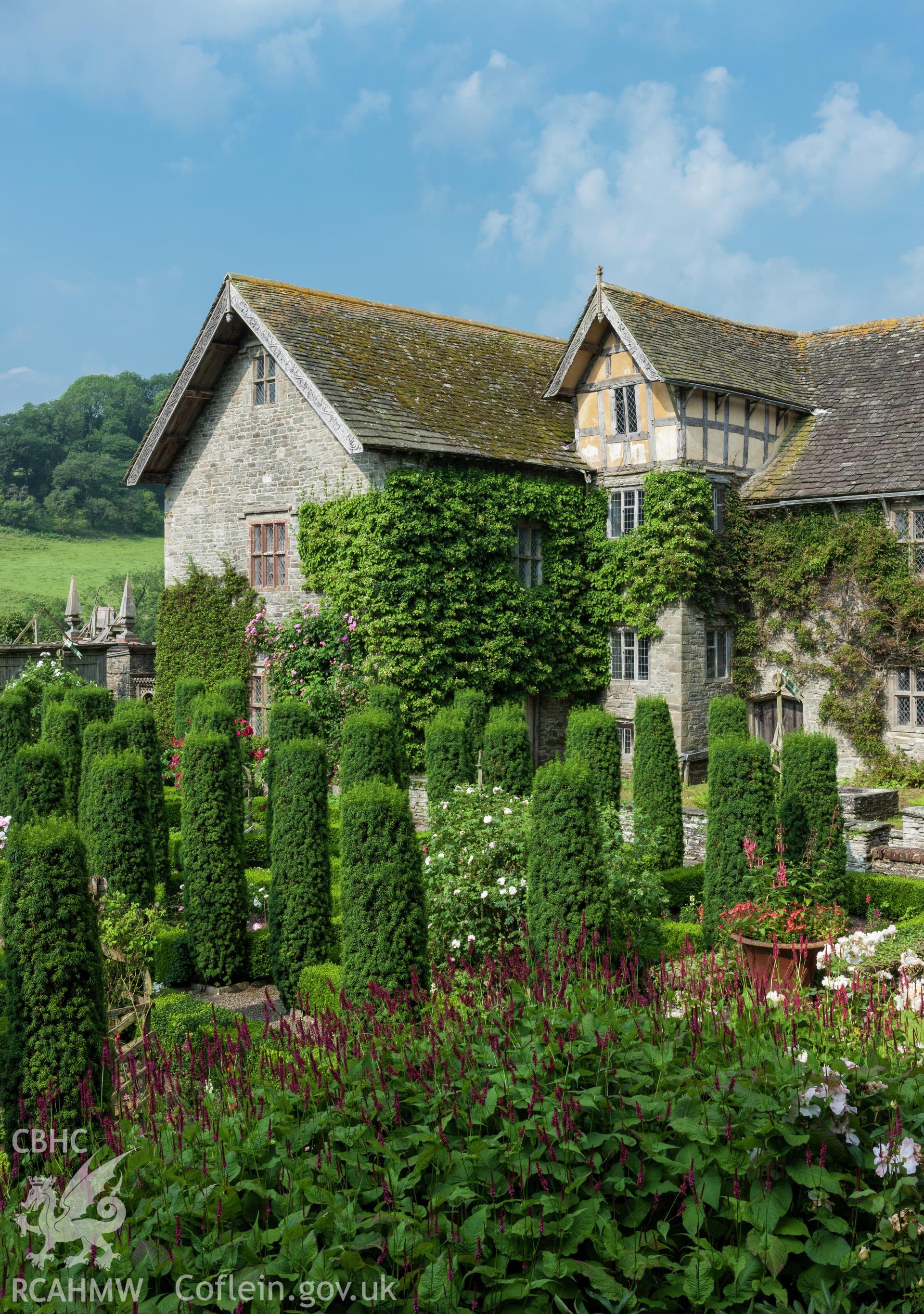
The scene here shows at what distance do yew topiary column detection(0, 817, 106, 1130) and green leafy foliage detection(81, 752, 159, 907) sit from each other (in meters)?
4.13

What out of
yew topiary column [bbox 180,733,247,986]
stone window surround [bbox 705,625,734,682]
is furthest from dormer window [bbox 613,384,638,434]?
yew topiary column [bbox 180,733,247,986]

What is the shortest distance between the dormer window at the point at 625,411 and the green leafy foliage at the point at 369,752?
1130 cm

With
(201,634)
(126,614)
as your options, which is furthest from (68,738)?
(126,614)

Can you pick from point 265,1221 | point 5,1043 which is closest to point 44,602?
point 5,1043

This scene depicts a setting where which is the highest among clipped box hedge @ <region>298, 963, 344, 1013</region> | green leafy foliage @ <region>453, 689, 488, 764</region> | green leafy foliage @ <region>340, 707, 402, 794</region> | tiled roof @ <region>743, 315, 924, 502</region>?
tiled roof @ <region>743, 315, 924, 502</region>

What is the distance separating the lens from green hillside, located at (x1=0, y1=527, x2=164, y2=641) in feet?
172

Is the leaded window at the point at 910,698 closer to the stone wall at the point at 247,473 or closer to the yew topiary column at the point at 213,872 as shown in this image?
the stone wall at the point at 247,473

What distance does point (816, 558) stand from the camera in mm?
20781

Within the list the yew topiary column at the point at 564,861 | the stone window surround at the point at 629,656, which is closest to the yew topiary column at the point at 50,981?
the yew topiary column at the point at 564,861

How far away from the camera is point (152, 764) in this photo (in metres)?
13.6

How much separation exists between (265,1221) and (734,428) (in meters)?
20.0

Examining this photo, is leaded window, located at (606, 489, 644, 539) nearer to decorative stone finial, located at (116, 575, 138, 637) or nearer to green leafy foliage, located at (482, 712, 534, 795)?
green leafy foliage, located at (482, 712, 534, 795)

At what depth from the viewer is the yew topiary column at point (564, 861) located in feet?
28.6

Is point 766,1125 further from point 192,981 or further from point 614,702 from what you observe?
point 614,702
